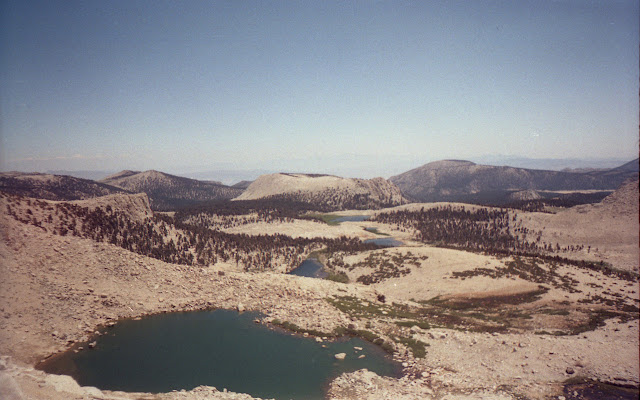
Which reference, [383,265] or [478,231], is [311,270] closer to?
[383,265]

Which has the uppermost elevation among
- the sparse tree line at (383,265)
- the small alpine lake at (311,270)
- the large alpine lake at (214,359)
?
the large alpine lake at (214,359)

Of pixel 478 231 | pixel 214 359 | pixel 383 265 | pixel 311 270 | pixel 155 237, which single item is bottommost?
pixel 311 270

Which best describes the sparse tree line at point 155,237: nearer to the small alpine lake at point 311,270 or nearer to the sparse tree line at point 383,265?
the small alpine lake at point 311,270

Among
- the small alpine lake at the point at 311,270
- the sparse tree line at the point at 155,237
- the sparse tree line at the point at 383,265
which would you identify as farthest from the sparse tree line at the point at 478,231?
the small alpine lake at the point at 311,270

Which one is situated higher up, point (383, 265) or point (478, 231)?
point (383, 265)

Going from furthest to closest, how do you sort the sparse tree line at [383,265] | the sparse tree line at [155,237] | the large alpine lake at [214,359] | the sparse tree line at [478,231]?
the sparse tree line at [478,231], the sparse tree line at [383,265], the sparse tree line at [155,237], the large alpine lake at [214,359]

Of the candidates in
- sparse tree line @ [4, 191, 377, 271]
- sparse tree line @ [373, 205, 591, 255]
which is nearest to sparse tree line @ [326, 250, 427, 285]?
sparse tree line @ [4, 191, 377, 271]

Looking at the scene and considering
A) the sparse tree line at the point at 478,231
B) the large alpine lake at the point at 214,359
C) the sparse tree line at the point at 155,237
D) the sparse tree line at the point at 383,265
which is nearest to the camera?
the large alpine lake at the point at 214,359

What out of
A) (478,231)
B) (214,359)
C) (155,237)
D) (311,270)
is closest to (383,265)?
(311,270)
